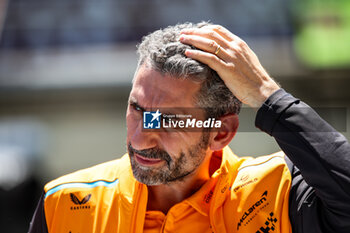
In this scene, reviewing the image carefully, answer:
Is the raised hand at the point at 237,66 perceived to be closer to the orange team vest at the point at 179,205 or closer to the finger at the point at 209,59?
the finger at the point at 209,59

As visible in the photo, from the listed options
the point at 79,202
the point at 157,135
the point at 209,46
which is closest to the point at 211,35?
the point at 209,46

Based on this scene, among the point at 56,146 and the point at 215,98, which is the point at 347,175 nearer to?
the point at 215,98

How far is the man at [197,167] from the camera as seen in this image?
1263mm

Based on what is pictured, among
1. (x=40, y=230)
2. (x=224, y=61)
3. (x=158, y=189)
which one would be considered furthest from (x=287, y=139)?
(x=40, y=230)

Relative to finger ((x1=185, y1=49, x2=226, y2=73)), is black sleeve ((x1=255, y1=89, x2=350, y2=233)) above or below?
below

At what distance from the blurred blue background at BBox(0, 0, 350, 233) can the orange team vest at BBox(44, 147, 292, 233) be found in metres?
4.57

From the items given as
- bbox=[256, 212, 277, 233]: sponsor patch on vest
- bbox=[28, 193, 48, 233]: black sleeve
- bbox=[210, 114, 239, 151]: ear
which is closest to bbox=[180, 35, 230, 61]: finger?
bbox=[210, 114, 239, 151]: ear

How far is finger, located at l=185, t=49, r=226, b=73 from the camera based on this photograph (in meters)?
1.30

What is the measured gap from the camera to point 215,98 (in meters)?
1.45

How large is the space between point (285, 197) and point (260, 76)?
383 mm

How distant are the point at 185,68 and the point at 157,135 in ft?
0.73

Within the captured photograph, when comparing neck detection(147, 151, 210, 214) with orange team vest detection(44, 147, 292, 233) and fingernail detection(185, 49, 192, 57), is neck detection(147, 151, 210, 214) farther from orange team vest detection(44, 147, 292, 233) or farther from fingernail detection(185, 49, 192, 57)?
fingernail detection(185, 49, 192, 57)

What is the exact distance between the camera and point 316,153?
1.20 m

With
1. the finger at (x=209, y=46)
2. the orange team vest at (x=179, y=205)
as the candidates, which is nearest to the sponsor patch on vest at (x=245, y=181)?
the orange team vest at (x=179, y=205)
